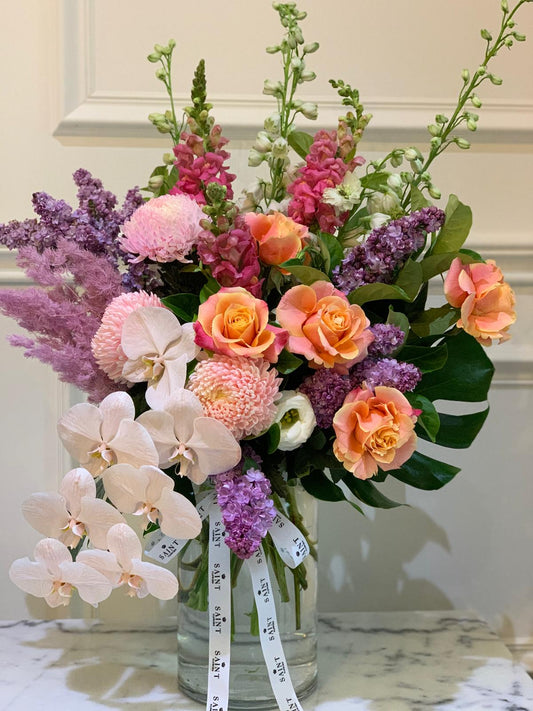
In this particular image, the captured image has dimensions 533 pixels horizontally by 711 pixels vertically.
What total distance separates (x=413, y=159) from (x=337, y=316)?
0.21m

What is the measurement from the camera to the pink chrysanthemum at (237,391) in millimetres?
661

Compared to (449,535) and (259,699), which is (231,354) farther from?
(449,535)

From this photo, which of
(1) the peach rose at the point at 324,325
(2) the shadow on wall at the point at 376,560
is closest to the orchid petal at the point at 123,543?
(1) the peach rose at the point at 324,325

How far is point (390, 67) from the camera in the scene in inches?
45.1

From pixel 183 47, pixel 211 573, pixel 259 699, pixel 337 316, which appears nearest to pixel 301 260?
pixel 337 316

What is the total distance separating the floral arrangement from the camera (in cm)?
67

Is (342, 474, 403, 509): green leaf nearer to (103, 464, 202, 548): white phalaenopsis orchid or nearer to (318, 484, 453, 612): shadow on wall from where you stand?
(103, 464, 202, 548): white phalaenopsis orchid

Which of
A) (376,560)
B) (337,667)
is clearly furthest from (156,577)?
(376,560)

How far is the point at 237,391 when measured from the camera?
659 mm

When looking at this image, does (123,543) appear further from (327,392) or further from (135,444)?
(327,392)

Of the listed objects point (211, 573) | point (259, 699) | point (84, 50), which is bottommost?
point (259, 699)

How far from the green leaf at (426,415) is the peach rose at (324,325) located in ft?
0.22

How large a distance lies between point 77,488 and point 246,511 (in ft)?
0.48

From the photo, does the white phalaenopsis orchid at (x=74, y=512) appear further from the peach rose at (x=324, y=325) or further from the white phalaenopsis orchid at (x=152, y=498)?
the peach rose at (x=324, y=325)
